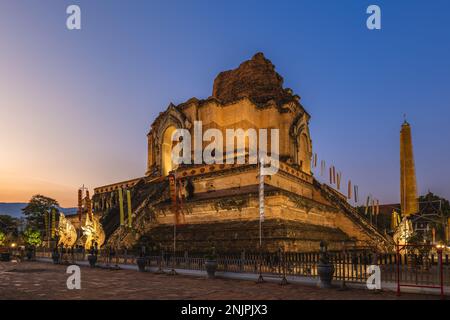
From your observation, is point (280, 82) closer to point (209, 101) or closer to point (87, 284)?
point (209, 101)

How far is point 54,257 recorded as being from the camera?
26.4m

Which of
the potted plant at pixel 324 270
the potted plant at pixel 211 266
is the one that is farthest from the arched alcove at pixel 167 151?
the potted plant at pixel 324 270

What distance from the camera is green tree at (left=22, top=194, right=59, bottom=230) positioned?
55844 mm

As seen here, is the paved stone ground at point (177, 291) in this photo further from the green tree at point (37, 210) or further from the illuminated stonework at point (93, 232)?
the green tree at point (37, 210)

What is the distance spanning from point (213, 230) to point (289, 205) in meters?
5.49

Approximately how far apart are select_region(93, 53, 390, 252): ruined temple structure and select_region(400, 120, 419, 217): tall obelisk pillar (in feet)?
20.0

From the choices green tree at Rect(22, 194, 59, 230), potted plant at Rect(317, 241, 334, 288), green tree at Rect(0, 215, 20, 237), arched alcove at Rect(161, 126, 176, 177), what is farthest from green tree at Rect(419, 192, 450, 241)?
green tree at Rect(0, 215, 20, 237)

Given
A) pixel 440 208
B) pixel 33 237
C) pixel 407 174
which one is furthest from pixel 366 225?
pixel 33 237

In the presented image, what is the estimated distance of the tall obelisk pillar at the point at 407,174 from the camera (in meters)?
22.6

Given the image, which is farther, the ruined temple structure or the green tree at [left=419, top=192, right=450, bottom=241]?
the green tree at [left=419, top=192, right=450, bottom=241]

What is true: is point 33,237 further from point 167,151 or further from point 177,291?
point 177,291

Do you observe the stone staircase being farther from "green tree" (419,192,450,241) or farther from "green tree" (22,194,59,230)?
"green tree" (22,194,59,230)

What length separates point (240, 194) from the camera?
2500cm

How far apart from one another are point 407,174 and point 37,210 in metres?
55.0
